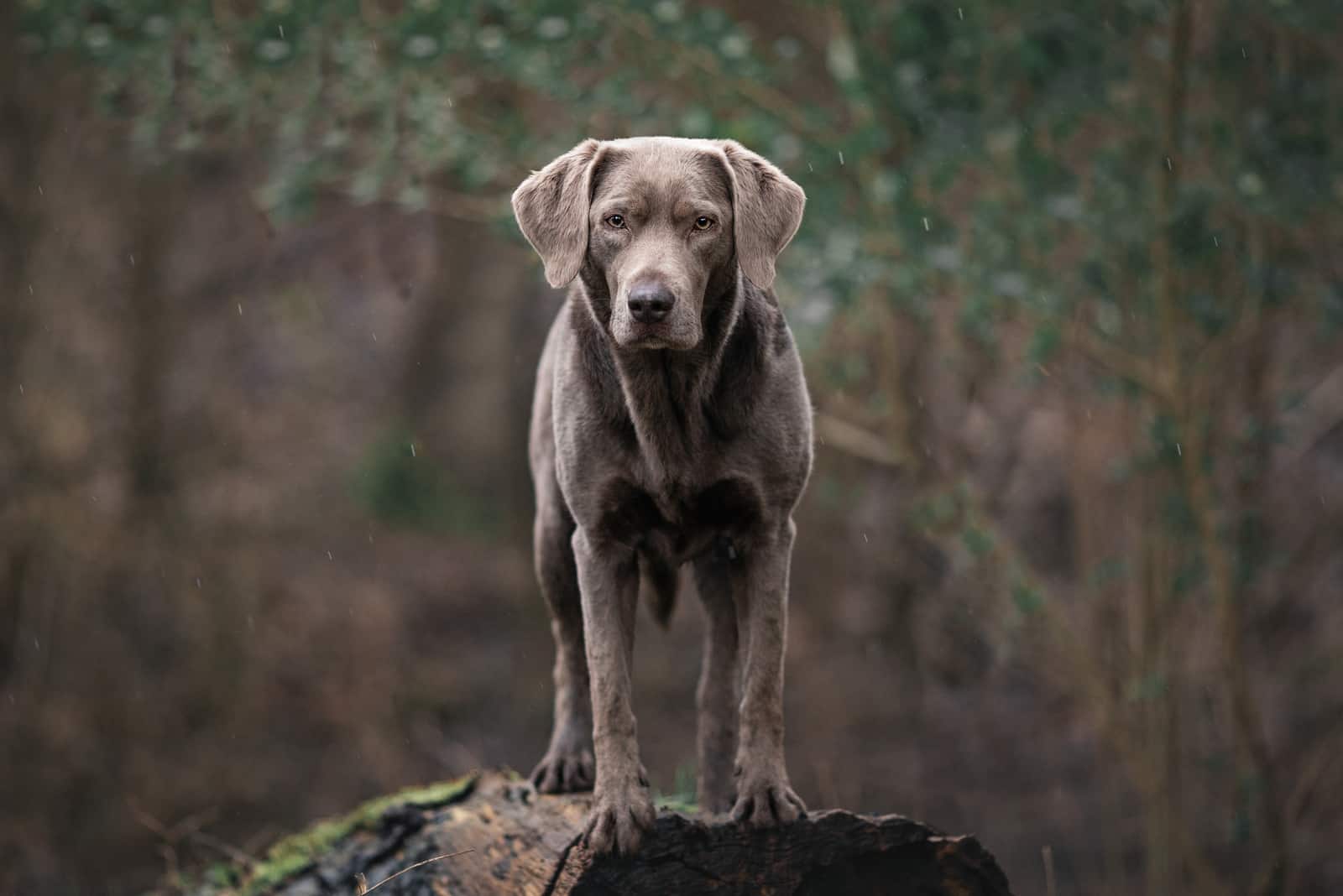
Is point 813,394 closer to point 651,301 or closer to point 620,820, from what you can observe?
point 620,820

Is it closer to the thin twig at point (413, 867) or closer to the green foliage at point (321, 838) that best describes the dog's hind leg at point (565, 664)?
the thin twig at point (413, 867)

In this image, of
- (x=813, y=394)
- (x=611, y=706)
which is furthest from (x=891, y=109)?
(x=611, y=706)

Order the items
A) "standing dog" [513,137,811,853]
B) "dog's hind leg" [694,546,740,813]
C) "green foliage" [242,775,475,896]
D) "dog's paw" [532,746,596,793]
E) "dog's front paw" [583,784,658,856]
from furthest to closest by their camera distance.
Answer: "green foliage" [242,775,475,896] < "dog's paw" [532,746,596,793] < "dog's hind leg" [694,546,740,813] < "dog's front paw" [583,784,658,856] < "standing dog" [513,137,811,853]

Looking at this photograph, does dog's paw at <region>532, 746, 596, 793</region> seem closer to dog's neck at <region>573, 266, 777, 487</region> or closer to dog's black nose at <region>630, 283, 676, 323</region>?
dog's neck at <region>573, 266, 777, 487</region>

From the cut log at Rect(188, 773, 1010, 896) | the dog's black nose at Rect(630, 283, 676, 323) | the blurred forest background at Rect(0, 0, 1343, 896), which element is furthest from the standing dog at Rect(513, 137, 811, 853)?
the blurred forest background at Rect(0, 0, 1343, 896)

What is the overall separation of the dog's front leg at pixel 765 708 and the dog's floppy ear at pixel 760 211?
82cm

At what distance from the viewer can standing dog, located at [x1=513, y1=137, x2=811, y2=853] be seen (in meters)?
3.96

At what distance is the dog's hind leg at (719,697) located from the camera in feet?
15.5

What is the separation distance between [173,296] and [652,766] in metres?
6.45

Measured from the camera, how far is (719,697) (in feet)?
15.5

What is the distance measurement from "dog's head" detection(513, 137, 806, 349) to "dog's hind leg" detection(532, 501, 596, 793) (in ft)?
3.20

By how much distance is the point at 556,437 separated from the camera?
4.42 metres

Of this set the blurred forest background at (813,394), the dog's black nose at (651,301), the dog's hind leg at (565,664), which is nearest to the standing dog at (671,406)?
the dog's black nose at (651,301)

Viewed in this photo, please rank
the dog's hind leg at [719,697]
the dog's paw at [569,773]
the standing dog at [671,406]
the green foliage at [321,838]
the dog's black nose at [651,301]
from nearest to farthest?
the dog's black nose at [651,301], the standing dog at [671,406], the dog's hind leg at [719,697], the dog's paw at [569,773], the green foliage at [321,838]
